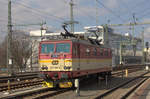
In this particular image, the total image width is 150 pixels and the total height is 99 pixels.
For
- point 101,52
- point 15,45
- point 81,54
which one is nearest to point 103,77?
point 101,52

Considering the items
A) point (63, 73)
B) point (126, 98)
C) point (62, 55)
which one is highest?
point (62, 55)

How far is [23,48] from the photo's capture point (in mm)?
41250

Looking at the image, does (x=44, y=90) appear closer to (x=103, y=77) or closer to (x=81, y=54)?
(x=81, y=54)

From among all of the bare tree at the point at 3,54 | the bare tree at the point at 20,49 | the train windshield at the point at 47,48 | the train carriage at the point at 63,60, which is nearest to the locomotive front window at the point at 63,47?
the train carriage at the point at 63,60

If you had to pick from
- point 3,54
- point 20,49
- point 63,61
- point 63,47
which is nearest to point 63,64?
point 63,61

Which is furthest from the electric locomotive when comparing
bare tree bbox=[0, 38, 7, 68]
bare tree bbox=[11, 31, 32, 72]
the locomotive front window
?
bare tree bbox=[0, 38, 7, 68]

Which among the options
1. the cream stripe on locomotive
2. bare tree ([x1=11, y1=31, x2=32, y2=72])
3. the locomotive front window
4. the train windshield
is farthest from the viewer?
bare tree ([x1=11, y1=31, x2=32, y2=72])

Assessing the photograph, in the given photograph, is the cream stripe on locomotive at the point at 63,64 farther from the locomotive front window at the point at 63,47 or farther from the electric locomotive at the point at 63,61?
the locomotive front window at the point at 63,47

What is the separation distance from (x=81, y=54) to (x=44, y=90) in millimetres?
3337

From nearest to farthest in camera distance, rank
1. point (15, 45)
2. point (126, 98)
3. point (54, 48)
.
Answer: point (126, 98) → point (54, 48) → point (15, 45)

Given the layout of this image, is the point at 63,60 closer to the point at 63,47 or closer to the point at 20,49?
the point at 63,47

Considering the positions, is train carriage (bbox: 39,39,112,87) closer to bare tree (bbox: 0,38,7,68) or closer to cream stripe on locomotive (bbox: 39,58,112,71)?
cream stripe on locomotive (bbox: 39,58,112,71)

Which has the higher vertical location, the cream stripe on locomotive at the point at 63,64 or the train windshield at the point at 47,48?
Answer: the train windshield at the point at 47,48

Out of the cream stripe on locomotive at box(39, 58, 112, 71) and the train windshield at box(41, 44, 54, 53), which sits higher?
the train windshield at box(41, 44, 54, 53)
